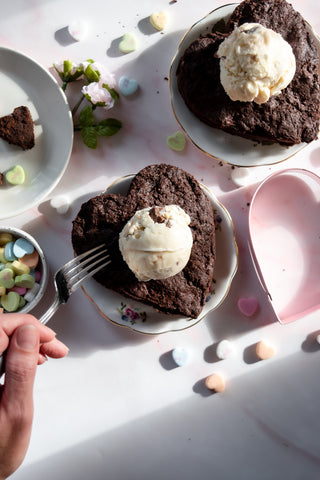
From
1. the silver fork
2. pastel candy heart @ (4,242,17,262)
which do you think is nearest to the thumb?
the silver fork

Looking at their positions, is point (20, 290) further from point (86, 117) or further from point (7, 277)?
point (86, 117)

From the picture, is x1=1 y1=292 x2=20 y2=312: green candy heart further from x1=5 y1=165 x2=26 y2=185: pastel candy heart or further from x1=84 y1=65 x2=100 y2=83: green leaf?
x1=84 y1=65 x2=100 y2=83: green leaf

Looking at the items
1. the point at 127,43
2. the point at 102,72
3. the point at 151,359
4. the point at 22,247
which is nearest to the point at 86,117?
the point at 102,72

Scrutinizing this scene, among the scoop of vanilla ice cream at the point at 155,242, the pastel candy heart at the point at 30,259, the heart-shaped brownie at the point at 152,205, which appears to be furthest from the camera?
the pastel candy heart at the point at 30,259

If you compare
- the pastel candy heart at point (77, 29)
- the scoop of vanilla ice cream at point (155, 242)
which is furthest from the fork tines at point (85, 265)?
the pastel candy heart at point (77, 29)

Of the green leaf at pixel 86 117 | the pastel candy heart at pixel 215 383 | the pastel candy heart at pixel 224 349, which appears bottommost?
the pastel candy heart at pixel 215 383

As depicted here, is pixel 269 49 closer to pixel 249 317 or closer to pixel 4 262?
pixel 249 317

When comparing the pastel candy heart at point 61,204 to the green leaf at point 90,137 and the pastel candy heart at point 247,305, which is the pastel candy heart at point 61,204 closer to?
the green leaf at point 90,137
